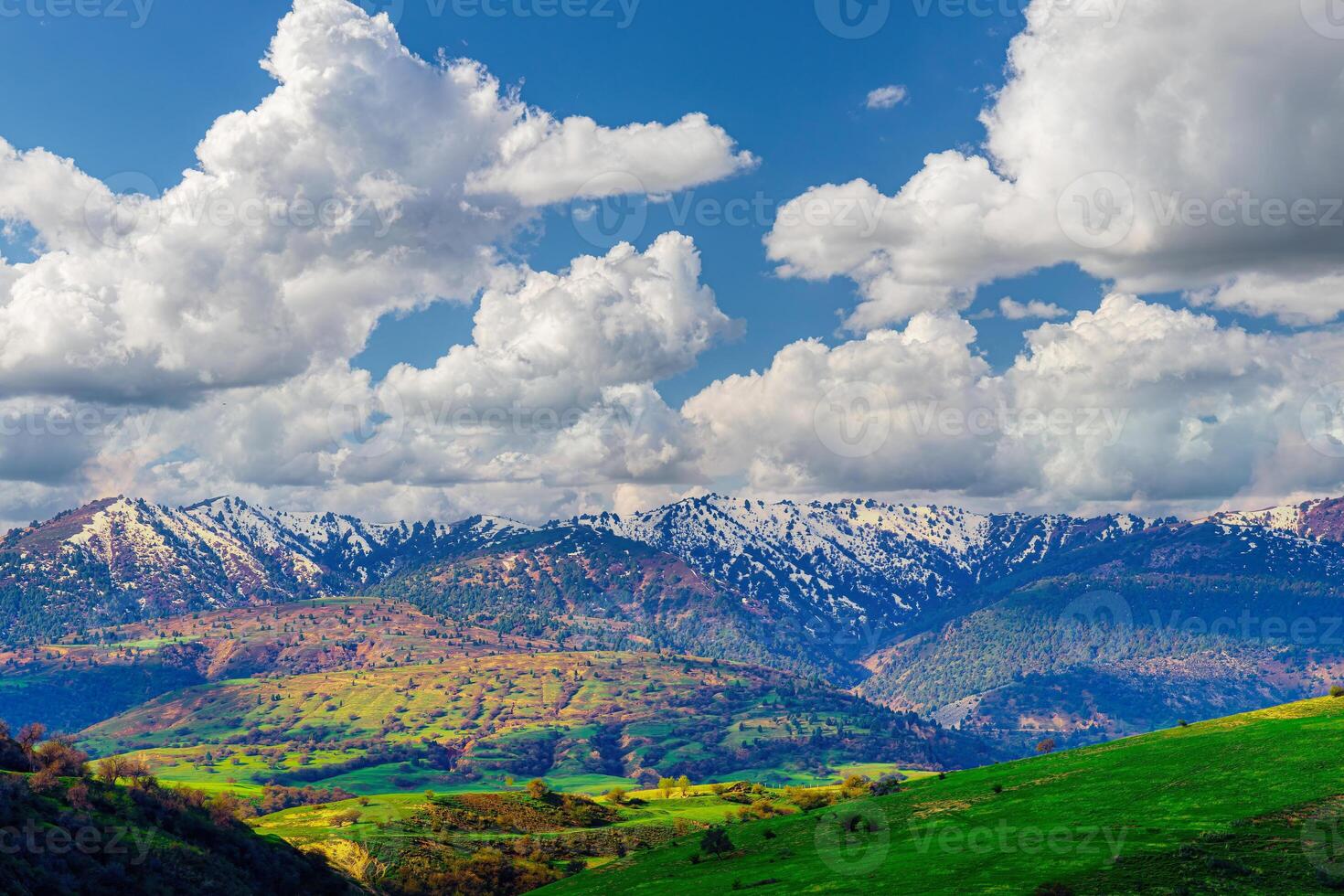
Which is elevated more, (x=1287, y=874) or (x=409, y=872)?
(x=1287, y=874)

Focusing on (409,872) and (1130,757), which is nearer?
(1130,757)

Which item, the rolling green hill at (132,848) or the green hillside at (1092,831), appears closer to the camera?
the green hillside at (1092,831)

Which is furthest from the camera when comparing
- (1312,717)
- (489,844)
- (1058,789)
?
(489,844)

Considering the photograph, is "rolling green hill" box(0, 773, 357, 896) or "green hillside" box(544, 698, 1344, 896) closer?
"green hillside" box(544, 698, 1344, 896)

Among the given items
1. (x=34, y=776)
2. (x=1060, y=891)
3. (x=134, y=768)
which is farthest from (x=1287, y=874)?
(x=134, y=768)

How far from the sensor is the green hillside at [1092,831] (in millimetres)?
65000

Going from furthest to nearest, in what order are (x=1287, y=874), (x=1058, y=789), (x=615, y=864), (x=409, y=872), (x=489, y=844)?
(x=489, y=844)
(x=409, y=872)
(x=615, y=864)
(x=1058, y=789)
(x=1287, y=874)

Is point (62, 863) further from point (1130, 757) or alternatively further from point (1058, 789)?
point (1130, 757)

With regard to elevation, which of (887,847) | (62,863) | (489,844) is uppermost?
(62,863)

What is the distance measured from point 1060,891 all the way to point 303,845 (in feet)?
A: 367

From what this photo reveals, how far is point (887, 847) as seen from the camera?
289 feet

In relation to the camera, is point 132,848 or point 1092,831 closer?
point 1092,831

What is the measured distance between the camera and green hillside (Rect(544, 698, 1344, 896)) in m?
65.0

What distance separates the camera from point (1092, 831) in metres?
77.0
